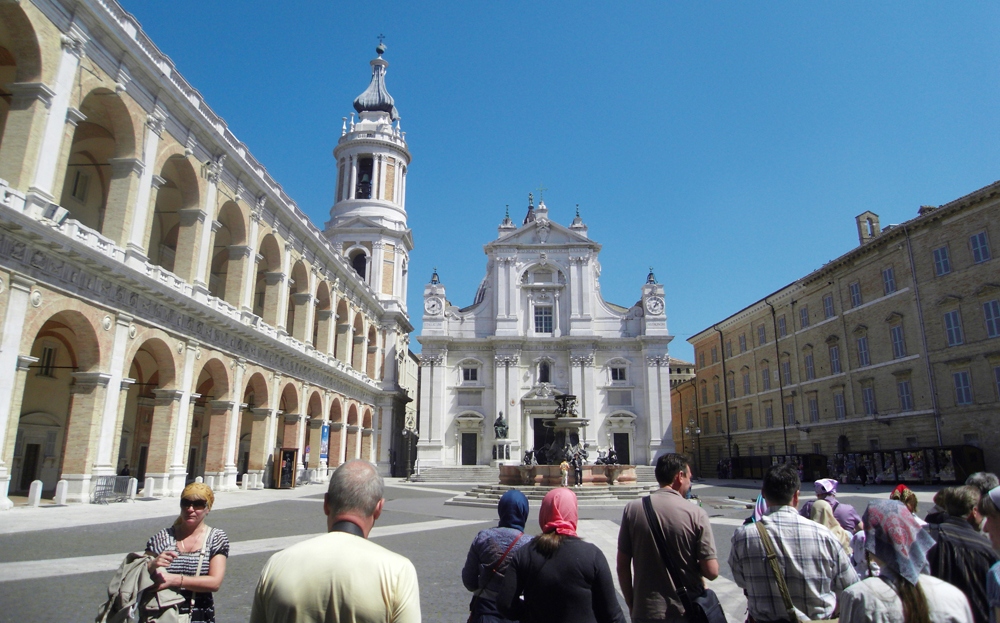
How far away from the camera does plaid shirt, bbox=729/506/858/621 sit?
380cm

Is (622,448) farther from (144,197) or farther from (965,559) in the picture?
(965,559)

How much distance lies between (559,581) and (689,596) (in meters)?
1.02

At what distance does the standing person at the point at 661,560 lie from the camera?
13.4 ft

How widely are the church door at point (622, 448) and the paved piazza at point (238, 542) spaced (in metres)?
23.9

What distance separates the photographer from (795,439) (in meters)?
40.0

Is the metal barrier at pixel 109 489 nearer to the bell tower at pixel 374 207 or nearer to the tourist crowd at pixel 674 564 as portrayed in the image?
the tourist crowd at pixel 674 564

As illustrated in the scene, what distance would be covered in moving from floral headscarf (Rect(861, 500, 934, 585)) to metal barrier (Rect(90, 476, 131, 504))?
66.9 ft

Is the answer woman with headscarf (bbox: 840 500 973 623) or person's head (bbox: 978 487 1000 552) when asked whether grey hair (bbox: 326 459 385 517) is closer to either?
woman with headscarf (bbox: 840 500 973 623)

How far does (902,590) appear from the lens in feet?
9.73

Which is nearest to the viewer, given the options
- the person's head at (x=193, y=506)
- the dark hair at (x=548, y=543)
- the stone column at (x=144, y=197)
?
the dark hair at (x=548, y=543)

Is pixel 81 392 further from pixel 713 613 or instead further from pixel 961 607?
A: pixel 961 607

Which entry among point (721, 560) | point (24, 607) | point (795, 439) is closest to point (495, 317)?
point (795, 439)

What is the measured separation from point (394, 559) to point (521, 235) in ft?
159

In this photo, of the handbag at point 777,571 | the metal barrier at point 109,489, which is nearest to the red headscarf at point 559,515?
the handbag at point 777,571
